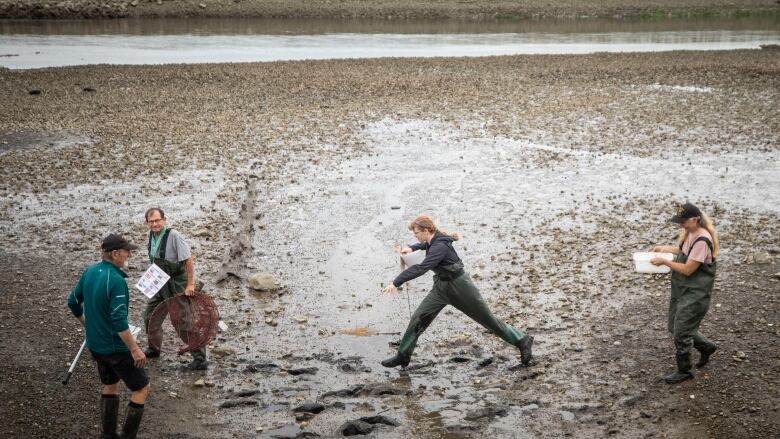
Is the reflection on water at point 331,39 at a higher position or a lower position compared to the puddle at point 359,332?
higher

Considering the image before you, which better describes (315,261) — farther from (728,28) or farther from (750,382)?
(728,28)

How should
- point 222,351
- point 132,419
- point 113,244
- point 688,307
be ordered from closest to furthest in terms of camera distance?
point 113,244
point 132,419
point 688,307
point 222,351

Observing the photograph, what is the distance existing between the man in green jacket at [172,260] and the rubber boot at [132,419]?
1520mm

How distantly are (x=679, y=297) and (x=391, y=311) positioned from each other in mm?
3996

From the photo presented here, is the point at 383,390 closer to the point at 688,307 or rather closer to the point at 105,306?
the point at 105,306

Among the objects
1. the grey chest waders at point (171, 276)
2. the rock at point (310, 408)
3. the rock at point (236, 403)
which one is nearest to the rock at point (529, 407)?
the rock at point (310, 408)

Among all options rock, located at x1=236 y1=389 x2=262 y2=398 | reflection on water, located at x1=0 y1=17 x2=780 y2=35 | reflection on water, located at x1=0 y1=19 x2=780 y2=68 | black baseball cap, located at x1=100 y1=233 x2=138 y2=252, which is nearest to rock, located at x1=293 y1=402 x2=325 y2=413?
rock, located at x1=236 y1=389 x2=262 y2=398

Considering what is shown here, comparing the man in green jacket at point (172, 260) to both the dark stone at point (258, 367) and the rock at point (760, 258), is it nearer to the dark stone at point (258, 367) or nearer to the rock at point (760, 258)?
the dark stone at point (258, 367)

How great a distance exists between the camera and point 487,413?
7500mm

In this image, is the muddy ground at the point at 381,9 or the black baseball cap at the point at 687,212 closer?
the black baseball cap at the point at 687,212

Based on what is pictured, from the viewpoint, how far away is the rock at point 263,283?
10.8 meters

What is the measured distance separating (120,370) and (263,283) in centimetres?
417

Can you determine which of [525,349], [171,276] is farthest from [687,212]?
[171,276]

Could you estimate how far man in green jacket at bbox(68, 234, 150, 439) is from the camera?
21.1 ft
